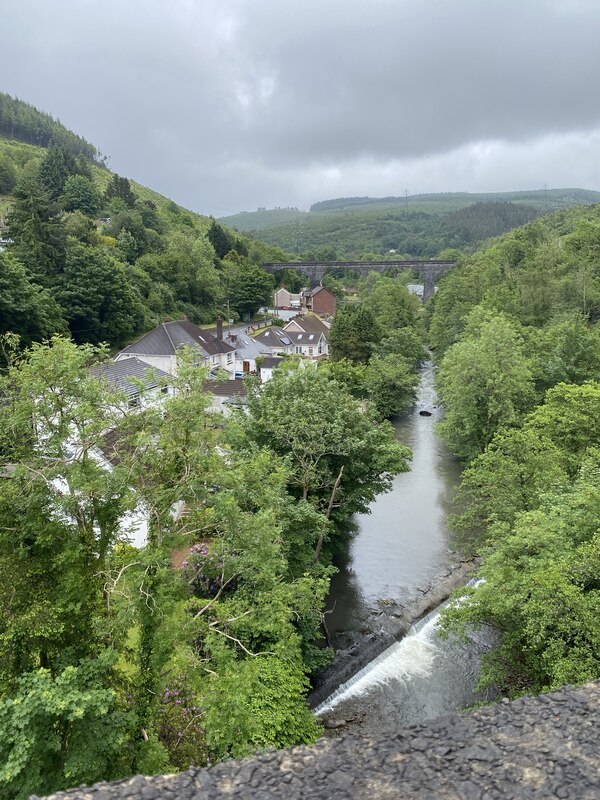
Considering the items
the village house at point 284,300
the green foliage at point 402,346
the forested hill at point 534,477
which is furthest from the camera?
the village house at point 284,300

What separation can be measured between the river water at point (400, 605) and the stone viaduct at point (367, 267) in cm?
6544

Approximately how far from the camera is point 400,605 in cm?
1675

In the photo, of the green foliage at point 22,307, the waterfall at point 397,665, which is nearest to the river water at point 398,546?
the waterfall at point 397,665

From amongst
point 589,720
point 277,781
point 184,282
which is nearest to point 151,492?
point 277,781

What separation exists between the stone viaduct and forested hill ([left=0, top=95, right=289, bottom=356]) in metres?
5.65

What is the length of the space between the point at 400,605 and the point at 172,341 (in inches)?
992

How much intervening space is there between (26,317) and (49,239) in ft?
42.3

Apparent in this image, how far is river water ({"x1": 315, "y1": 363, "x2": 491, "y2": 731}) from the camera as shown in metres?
13.0

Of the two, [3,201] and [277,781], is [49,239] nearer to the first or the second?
[3,201]

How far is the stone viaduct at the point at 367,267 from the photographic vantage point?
8675cm

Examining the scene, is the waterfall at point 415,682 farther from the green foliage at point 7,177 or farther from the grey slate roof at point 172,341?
the green foliage at point 7,177

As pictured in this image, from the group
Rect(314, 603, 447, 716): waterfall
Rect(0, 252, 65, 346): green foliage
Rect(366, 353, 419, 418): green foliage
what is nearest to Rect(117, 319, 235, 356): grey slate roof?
Rect(0, 252, 65, 346): green foliage

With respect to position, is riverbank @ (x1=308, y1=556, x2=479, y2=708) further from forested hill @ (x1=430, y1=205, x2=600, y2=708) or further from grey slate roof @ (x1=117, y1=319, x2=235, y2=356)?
grey slate roof @ (x1=117, y1=319, x2=235, y2=356)

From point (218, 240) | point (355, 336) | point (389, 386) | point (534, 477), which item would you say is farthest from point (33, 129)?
point (534, 477)
